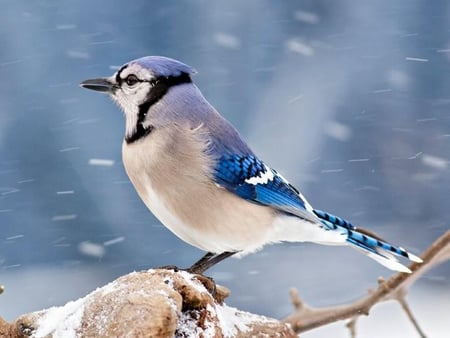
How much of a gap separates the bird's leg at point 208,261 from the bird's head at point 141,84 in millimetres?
208

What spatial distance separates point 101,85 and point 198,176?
0.64 ft

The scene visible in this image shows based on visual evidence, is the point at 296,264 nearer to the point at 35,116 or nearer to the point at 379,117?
the point at 379,117

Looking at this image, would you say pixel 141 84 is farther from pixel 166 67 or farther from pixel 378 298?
pixel 378 298

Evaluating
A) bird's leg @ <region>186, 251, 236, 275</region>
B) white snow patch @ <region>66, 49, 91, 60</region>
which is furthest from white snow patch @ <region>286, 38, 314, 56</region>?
bird's leg @ <region>186, 251, 236, 275</region>

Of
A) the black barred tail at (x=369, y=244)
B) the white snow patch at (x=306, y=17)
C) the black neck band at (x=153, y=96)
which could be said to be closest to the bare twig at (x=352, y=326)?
the black barred tail at (x=369, y=244)

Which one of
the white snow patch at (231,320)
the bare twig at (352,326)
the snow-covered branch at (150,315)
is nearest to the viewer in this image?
the snow-covered branch at (150,315)

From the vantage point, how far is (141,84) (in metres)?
1.23

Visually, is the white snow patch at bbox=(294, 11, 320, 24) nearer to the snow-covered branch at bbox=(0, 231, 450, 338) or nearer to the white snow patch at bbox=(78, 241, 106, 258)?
the white snow patch at bbox=(78, 241, 106, 258)

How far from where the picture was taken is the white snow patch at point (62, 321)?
3.30 ft

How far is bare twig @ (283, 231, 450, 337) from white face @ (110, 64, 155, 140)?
532 millimetres

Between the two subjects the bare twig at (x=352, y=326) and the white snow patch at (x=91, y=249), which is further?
the white snow patch at (x=91, y=249)

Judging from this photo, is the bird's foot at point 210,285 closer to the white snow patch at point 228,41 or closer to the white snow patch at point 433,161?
the white snow patch at point 228,41

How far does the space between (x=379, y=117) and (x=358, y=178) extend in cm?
20

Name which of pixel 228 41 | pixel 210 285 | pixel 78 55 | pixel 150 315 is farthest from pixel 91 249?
pixel 150 315
